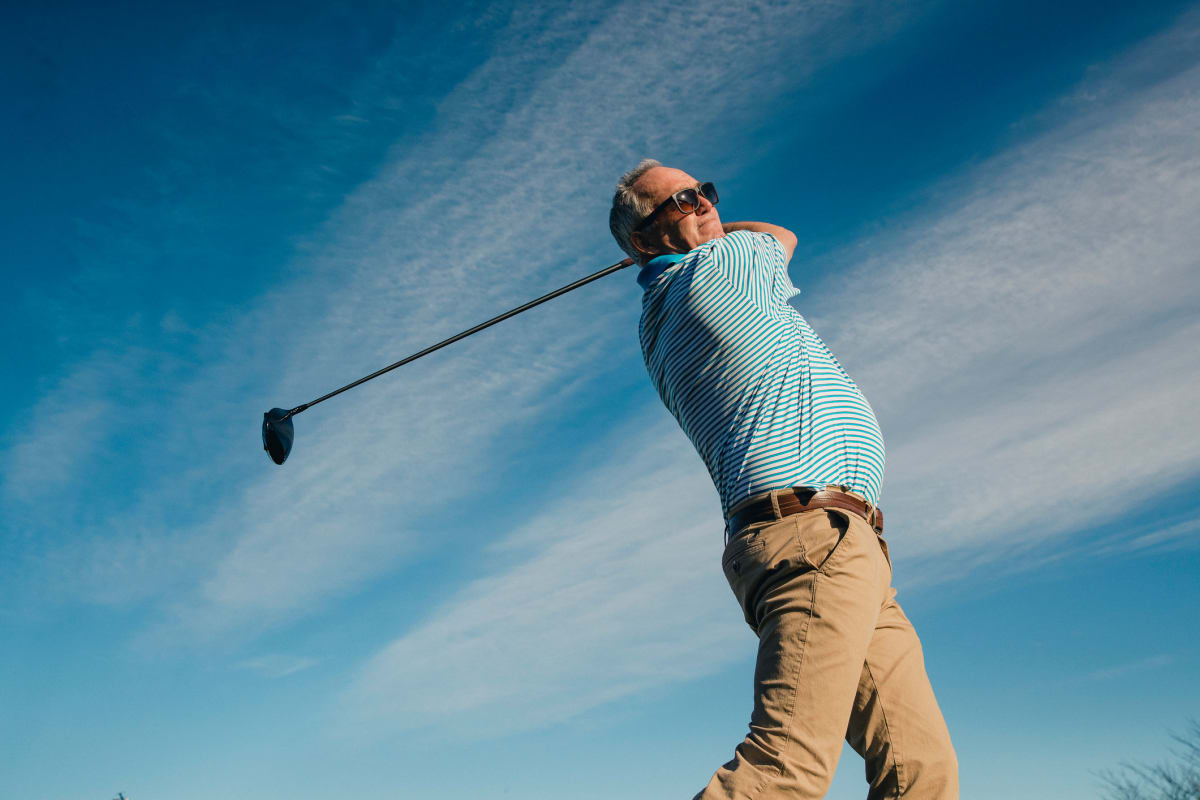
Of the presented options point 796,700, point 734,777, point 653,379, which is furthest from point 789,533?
point 653,379

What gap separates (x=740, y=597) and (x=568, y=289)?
268 centimetres

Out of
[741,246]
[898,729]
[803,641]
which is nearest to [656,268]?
[741,246]

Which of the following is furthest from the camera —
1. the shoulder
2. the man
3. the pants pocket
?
the shoulder

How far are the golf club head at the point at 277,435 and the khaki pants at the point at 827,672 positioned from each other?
421 centimetres

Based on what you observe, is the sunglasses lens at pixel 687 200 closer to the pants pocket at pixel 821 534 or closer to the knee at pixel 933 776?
the pants pocket at pixel 821 534

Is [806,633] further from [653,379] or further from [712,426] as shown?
[653,379]

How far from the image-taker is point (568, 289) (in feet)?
17.2

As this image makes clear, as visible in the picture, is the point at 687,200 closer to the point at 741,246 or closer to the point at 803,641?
the point at 741,246

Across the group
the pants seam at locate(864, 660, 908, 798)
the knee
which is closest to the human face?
the pants seam at locate(864, 660, 908, 798)

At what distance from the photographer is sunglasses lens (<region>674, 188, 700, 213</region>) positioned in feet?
12.1

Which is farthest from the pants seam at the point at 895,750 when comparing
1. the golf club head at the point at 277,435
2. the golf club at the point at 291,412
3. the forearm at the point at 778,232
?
the golf club head at the point at 277,435

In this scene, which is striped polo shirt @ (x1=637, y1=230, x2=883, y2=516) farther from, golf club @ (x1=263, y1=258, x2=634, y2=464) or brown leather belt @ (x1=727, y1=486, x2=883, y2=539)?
golf club @ (x1=263, y1=258, x2=634, y2=464)

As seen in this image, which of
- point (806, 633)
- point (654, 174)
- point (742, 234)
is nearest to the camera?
point (806, 633)

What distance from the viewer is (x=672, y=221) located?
3.71 meters
